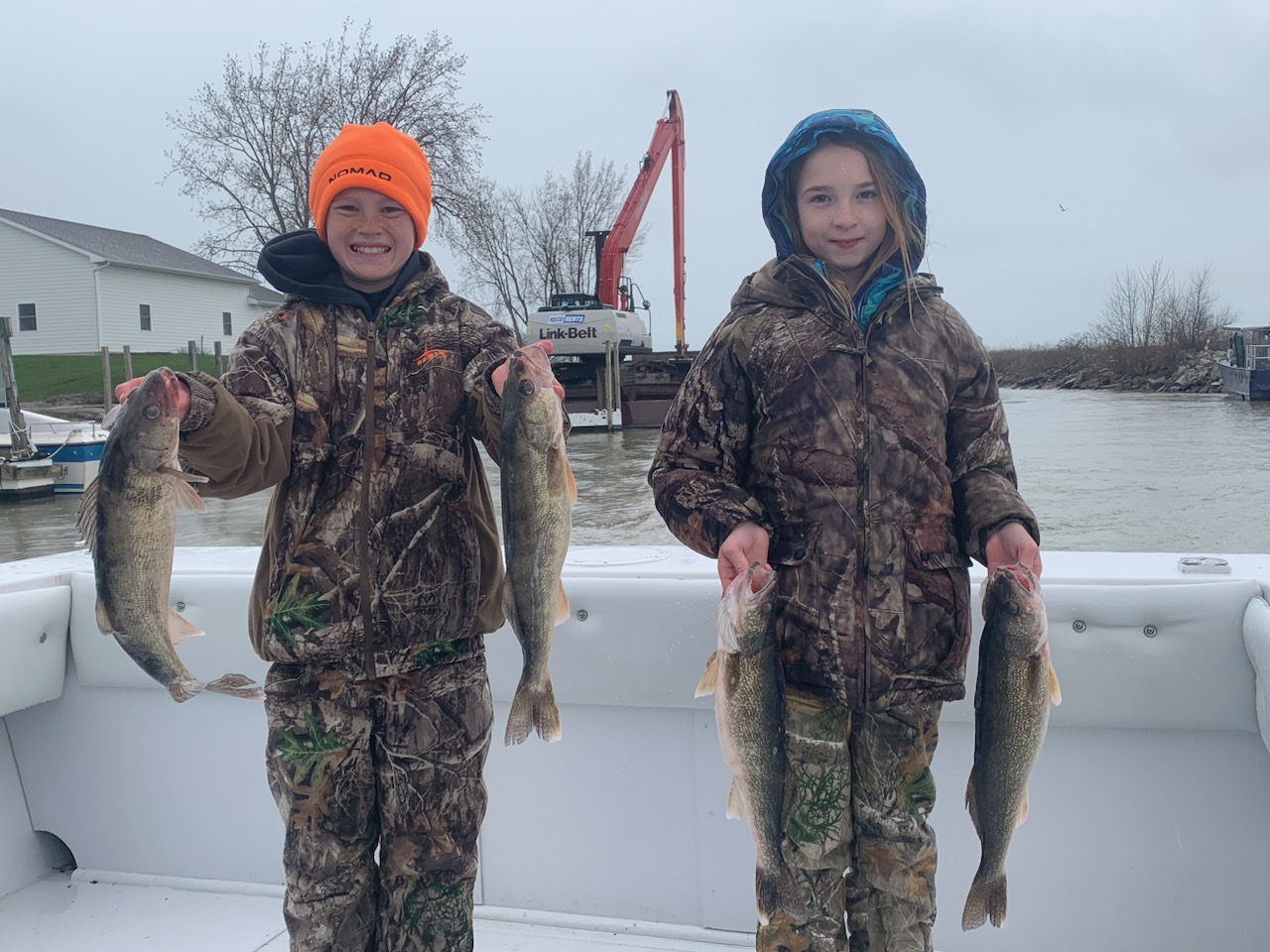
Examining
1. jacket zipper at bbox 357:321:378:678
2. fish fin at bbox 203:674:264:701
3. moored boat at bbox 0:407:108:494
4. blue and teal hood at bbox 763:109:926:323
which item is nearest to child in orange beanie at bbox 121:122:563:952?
jacket zipper at bbox 357:321:378:678

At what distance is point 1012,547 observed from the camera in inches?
91.7

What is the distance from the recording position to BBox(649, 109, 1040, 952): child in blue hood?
237cm

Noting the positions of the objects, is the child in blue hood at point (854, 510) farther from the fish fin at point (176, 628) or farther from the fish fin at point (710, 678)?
the fish fin at point (176, 628)

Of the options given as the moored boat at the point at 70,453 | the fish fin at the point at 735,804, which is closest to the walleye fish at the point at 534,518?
the fish fin at the point at 735,804

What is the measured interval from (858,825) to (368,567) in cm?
140

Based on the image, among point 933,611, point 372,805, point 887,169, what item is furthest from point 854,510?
point 372,805

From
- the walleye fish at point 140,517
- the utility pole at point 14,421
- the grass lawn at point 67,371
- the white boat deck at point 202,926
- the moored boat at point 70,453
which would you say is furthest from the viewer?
the grass lawn at point 67,371

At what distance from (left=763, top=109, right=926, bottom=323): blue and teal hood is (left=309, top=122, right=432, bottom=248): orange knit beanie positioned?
3.27ft

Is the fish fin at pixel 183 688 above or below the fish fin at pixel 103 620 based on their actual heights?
below

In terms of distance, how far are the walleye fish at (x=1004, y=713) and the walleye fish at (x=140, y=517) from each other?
6.02ft

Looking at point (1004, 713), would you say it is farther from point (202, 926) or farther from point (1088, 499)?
point (1088, 499)

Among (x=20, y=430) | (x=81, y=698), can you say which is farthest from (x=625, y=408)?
(x=81, y=698)

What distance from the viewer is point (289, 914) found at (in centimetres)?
254

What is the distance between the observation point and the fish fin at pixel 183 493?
2.22 m
